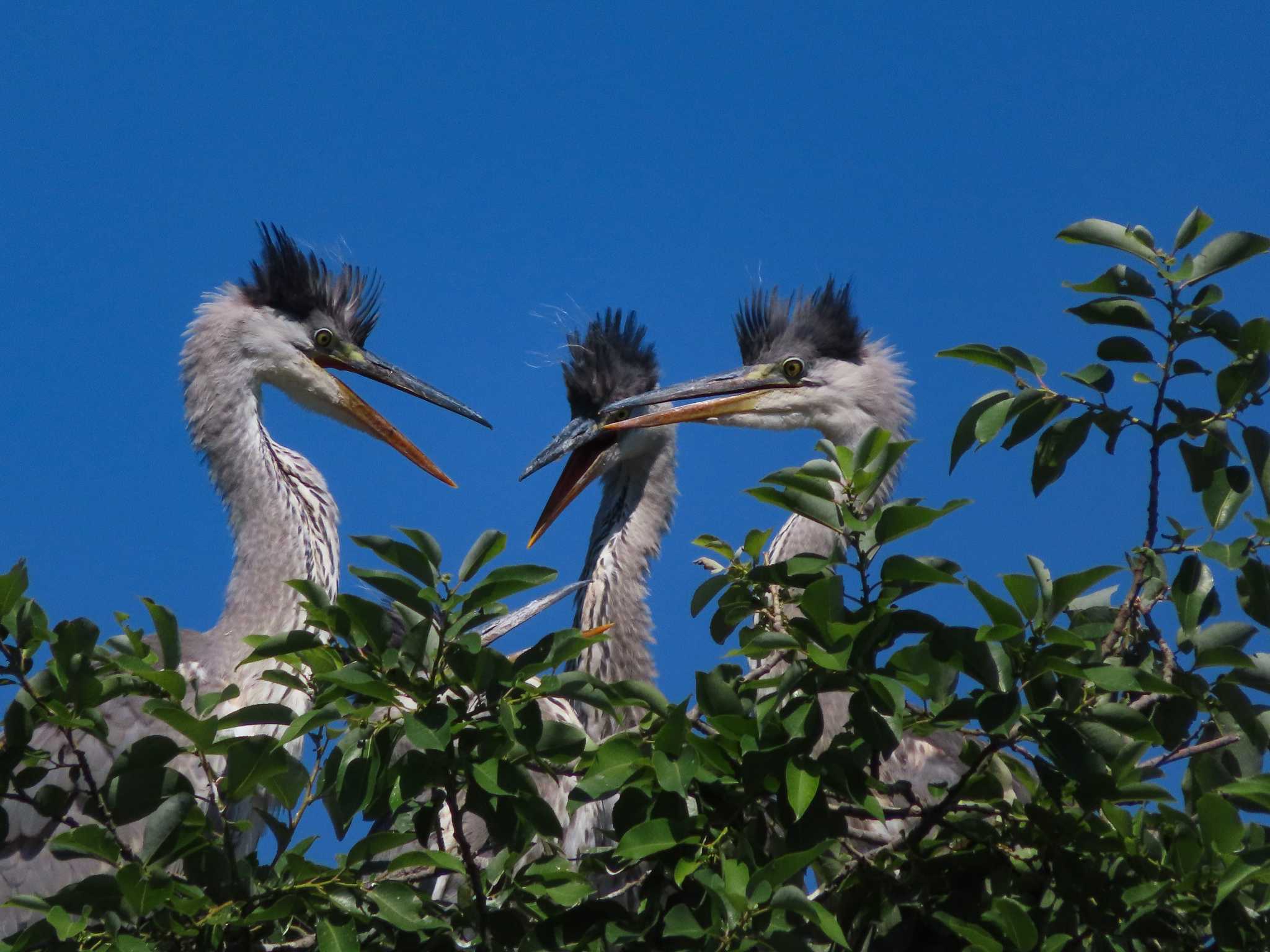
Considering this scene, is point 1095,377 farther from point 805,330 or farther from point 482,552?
point 805,330

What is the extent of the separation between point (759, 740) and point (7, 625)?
1219 mm

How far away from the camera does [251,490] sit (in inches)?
203

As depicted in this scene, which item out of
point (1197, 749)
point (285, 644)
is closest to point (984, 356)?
point (1197, 749)

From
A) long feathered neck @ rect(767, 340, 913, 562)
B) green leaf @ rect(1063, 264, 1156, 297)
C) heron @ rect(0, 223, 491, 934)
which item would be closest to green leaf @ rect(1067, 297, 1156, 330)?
green leaf @ rect(1063, 264, 1156, 297)

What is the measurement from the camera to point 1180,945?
2.46m

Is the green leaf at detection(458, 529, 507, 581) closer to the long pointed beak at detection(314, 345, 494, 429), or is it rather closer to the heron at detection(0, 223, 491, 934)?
the heron at detection(0, 223, 491, 934)

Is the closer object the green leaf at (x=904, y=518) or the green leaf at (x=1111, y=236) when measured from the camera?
the green leaf at (x=904, y=518)

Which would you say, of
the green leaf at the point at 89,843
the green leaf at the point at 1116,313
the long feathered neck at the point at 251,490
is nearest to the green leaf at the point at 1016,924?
the green leaf at the point at 1116,313

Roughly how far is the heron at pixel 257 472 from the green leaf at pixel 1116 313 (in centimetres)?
217

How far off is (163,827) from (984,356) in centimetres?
159

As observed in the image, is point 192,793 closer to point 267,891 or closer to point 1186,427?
point 267,891

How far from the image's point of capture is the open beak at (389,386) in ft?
19.6

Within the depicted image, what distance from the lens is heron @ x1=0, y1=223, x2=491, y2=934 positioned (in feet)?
14.1

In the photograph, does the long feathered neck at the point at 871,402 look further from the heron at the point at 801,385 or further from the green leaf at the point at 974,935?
the green leaf at the point at 974,935
